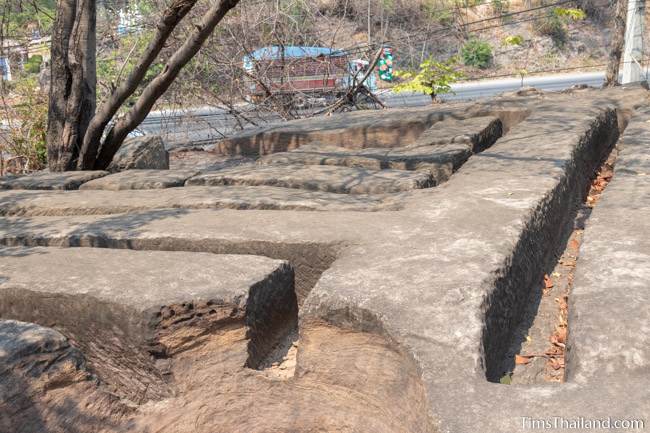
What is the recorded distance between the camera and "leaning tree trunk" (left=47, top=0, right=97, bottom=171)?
4.46 meters

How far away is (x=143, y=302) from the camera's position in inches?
79.8

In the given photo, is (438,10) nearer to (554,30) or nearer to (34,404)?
(554,30)

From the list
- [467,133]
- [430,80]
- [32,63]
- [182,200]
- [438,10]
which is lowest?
[182,200]

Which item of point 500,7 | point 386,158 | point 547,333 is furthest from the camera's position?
point 500,7

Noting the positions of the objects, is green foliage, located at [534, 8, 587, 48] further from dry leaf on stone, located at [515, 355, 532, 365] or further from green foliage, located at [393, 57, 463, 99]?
dry leaf on stone, located at [515, 355, 532, 365]

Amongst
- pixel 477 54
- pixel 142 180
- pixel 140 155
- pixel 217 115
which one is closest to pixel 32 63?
pixel 217 115

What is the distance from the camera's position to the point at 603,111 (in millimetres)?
4715

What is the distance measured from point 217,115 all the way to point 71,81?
4.51 meters

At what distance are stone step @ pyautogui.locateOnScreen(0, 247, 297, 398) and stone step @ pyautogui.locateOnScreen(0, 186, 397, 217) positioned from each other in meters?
0.66

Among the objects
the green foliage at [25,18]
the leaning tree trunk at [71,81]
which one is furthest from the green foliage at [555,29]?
the leaning tree trunk at [71,81]

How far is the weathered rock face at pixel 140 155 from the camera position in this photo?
16.3 ft

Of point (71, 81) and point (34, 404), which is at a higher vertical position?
point (71, 81)

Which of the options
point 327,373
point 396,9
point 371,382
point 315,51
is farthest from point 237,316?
point 396,9

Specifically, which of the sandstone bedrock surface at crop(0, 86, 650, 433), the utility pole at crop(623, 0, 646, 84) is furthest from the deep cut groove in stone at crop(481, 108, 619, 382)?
the utility pole at crop(623, 0, 646, 84)
